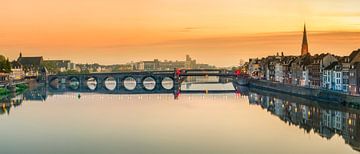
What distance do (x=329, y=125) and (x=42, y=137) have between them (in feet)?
58.4

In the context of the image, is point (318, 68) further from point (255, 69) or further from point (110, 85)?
point (110, 85)

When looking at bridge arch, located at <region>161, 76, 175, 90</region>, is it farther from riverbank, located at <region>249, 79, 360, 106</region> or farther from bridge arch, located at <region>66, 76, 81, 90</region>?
riverbank, located at <region>249, 79, 360, 106</region>

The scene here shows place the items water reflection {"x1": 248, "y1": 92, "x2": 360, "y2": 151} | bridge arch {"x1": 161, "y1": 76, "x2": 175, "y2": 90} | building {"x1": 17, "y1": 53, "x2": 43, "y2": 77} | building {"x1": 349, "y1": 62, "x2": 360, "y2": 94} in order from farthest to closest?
building {"x1": 17, "y1": 53, "x2": 43, "y2": 77}, bridge arch {"x1": 161, "y1": 76, "x2": 175, "y2": 90}, building {"x1": 349, "y1": 62, "x2": 360, "y2": 94}, water reflection {"x1": 248, "y1": 92, "x2": 360, "y2": 151}

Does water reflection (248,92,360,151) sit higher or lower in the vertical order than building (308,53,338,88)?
lower

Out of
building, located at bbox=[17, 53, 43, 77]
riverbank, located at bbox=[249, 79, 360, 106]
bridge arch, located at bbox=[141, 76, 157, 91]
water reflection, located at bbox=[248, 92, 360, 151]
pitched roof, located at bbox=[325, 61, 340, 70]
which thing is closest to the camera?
water reflection, located at bbox=[248, 92, 360, 151]

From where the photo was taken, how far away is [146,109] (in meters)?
52.1

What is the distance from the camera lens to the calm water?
2895 centimetres

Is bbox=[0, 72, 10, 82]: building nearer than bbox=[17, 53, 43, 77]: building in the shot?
Yes

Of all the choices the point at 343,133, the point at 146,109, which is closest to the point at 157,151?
the point at 343,133

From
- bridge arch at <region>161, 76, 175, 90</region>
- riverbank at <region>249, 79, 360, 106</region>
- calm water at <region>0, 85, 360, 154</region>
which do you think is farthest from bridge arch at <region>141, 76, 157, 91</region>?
calm water at <region>0, 85, 360, 154</region>

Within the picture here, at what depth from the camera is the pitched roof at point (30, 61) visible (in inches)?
5364

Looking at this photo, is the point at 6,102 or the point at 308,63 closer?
the point at 6,102

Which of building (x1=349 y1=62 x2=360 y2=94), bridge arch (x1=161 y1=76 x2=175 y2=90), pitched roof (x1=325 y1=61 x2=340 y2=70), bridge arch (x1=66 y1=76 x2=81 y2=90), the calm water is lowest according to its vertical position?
the calm water

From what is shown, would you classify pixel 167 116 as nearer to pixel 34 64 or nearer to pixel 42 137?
pixel 42 137
